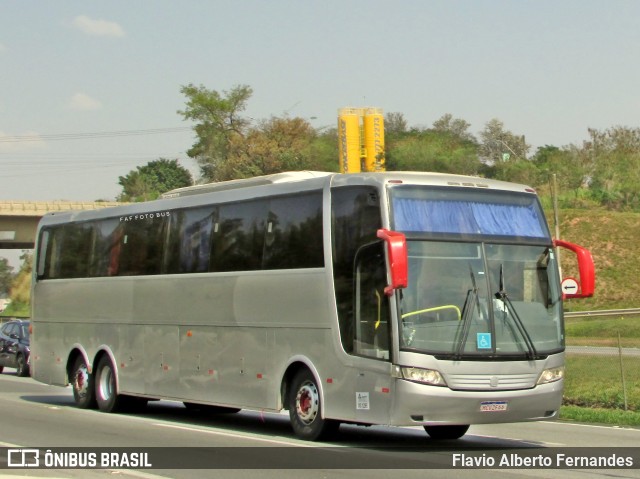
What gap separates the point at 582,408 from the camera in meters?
20.9

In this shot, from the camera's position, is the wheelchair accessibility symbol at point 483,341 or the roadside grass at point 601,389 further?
the roadside grass at point 601,389

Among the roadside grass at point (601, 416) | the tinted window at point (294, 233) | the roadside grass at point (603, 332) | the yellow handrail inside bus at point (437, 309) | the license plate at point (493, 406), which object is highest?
the tinted window at point (294, 233)

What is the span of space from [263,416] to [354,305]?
5658 millimetres

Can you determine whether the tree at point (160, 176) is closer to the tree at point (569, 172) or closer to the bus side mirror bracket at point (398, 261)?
the tree at point (569, 172)

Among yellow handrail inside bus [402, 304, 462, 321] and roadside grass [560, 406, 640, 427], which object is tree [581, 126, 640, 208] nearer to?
roadside grass [560, 406, 640, 427]

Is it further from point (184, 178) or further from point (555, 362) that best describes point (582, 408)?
point (184, 178)

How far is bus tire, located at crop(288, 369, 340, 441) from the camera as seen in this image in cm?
1459

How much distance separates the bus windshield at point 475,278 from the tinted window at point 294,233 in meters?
1.50

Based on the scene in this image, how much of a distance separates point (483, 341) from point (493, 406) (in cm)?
77

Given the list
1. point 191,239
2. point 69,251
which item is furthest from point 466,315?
point 69,251

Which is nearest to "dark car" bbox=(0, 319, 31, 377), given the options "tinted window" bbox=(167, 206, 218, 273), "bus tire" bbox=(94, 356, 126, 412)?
"bus tire" bbox=(94, 356, 126, 412)

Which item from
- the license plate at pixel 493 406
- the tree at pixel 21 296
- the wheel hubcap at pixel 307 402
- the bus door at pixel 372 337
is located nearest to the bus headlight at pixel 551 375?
the license plate at pixel 493 406

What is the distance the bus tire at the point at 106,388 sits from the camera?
2002 centimetres

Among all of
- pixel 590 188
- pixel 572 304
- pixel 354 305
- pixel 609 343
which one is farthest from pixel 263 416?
pixel 590 188
